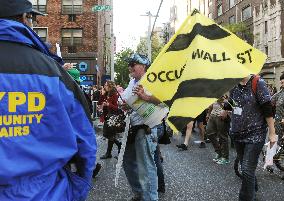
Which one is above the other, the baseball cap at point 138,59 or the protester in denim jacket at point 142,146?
the baseball cap at point 138,59

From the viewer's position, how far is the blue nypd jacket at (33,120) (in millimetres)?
2027

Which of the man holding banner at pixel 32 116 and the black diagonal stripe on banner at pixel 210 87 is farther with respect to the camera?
the black diagonal stripe on banner at pixel 210 87

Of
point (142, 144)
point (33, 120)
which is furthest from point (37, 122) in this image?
point (142, 144)

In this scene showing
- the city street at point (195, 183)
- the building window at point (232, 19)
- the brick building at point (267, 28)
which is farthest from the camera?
the building window at point (232, 19)

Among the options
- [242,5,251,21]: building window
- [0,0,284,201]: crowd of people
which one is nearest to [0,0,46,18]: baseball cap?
[0,0,284,201]: crowd of people

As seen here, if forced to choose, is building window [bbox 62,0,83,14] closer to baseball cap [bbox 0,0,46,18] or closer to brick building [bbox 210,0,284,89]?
brick building [bbox 210,0,284,89]

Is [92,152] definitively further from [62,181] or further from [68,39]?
[68,39]

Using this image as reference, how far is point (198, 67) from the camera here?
10.6ft

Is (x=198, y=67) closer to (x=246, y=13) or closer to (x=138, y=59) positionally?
(x=138, y=59)

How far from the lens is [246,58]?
3396 mm

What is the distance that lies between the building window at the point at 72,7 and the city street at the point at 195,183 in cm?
3071

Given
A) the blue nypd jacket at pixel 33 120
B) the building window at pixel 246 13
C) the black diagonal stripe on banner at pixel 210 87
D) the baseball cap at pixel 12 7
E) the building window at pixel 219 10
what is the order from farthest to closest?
the building window at pixel 219 10 < the building window at pixel 246 13 < the black diagonal stripe on banner at pixel 210 87 < the baseball cap at pixel 12 7 < the blue nypd jacket at pixel 33 120

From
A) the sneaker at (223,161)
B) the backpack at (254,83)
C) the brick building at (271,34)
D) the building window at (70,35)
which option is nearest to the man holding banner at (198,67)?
the backpack at (254,83)

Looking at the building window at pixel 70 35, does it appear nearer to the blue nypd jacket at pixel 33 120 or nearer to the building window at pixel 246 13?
the building window at pixel 246 13
